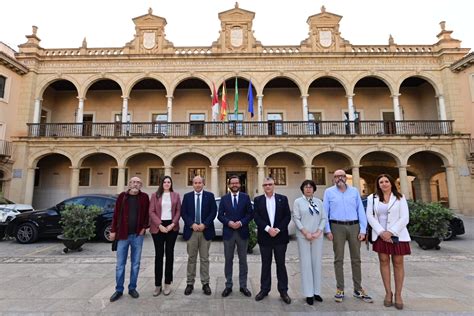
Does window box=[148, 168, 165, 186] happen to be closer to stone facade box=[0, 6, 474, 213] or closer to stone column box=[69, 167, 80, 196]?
stone facade box=[0, 6, 474, 213]

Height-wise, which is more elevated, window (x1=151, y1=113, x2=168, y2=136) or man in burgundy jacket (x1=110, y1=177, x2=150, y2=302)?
window (x1=151, y1=113, x2=168, y2=136)

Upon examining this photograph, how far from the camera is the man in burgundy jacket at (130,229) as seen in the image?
4496mm

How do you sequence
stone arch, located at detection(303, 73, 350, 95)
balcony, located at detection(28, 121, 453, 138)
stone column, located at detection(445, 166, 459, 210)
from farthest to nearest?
stone arch, located at detection(303, 73, 350, 95)
balcony, located at detection(28, 121, 453, 138)
stone column, located at detection(445, 166, 459, 210)

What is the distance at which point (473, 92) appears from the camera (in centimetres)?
1728

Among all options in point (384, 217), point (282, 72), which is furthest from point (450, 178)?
point (384, 217)

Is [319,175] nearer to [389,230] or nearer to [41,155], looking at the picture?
[389,230]

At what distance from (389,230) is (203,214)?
2.90m

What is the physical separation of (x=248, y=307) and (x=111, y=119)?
63.3 feet

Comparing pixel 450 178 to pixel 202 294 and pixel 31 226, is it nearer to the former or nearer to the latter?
pixel 202 294

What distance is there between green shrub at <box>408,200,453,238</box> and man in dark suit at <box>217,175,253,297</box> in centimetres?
663

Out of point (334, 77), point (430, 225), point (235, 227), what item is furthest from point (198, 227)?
point (334, 77)

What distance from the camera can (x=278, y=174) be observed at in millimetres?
19359

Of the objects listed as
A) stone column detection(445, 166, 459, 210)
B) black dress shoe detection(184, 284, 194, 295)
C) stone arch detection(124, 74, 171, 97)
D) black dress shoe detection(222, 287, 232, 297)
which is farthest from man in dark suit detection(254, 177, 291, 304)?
stone column detection(445, 166, 459, 210)

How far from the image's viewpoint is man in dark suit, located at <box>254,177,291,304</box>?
4.36 m
